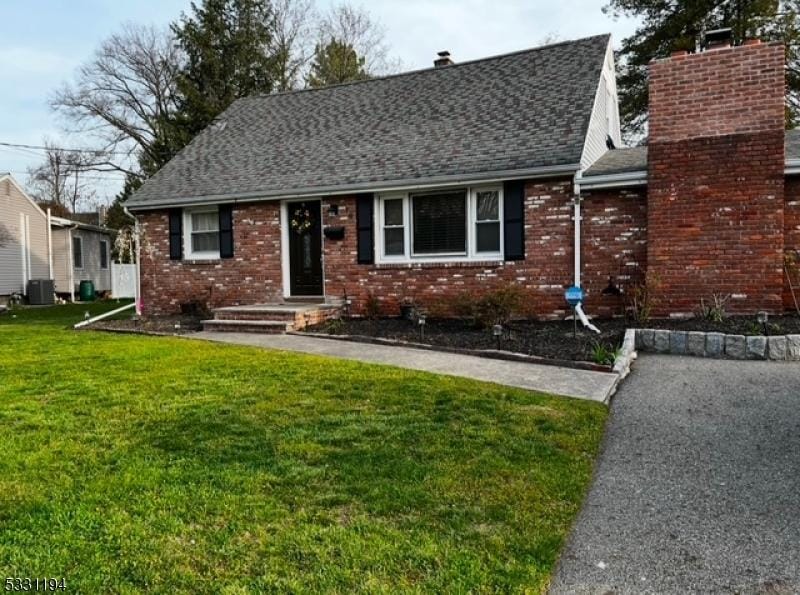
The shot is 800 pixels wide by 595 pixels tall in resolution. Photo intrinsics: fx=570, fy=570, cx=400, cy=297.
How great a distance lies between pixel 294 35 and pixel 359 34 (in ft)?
10.3

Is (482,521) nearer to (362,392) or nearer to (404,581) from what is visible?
(404,581)

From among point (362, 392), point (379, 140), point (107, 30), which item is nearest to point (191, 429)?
point (362, 392)

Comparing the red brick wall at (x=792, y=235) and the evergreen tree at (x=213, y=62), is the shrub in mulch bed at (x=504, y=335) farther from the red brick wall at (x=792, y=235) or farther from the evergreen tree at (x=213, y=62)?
the evergreen tree at (x=213, y=62)

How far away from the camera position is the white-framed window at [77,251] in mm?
24828

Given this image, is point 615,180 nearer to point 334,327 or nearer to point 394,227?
point 394,227

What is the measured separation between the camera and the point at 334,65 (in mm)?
26484

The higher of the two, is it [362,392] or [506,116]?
[506,116]

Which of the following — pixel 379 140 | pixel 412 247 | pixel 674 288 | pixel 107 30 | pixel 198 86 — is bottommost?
pixel 674 288

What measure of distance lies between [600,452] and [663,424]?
98cm

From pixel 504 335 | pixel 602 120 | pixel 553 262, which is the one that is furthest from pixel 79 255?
pixel 504 335

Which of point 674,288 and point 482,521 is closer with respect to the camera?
point 482,521

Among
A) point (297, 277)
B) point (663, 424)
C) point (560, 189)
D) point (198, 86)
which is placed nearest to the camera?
point (663, 424)

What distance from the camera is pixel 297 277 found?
12180 millimetres

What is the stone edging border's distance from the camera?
681cm
